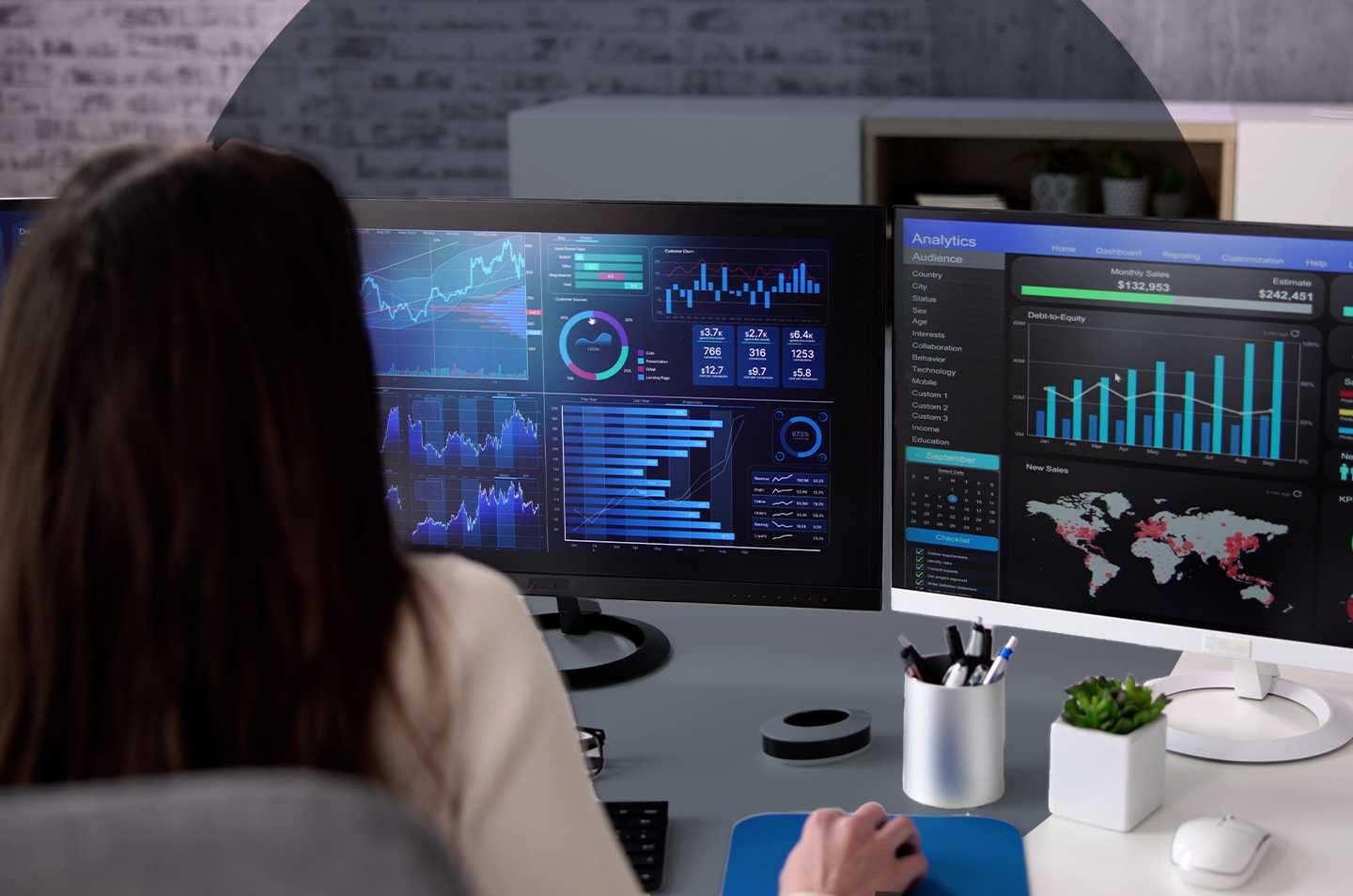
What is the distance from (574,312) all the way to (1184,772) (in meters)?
0.71

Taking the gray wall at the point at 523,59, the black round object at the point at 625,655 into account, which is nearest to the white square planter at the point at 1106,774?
the black round object at the point at 625,655

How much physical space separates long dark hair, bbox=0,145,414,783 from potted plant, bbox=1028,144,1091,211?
316 centimetres

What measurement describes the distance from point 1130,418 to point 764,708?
1.49 ft

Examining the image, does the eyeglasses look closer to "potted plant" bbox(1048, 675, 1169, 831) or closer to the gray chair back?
"potted plant" bbox(1048, 675, 1169, 831)

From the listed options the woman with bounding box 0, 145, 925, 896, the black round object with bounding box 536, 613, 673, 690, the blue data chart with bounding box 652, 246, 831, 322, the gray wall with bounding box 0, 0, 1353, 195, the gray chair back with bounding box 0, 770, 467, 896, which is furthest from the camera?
the gray wall with bounding box 0, 0, 1353, 195

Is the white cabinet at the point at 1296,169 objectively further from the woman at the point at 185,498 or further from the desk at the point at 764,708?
the woman at the point at 185,498

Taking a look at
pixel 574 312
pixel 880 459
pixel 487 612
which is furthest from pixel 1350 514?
pixel 487 612

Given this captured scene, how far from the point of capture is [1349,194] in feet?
10.9

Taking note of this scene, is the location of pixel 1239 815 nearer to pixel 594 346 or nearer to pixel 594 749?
pixel 594 749

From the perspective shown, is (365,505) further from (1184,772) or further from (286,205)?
(1184,772)

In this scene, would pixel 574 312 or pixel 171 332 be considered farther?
pixel 574 312

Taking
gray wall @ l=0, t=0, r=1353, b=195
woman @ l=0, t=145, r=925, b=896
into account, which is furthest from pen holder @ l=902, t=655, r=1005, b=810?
gray wall @ l=0, t=0, r=1353, b=195

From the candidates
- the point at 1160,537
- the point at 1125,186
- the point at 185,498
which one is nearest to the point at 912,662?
the point at 1160,537

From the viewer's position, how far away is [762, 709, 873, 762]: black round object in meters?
1.48
